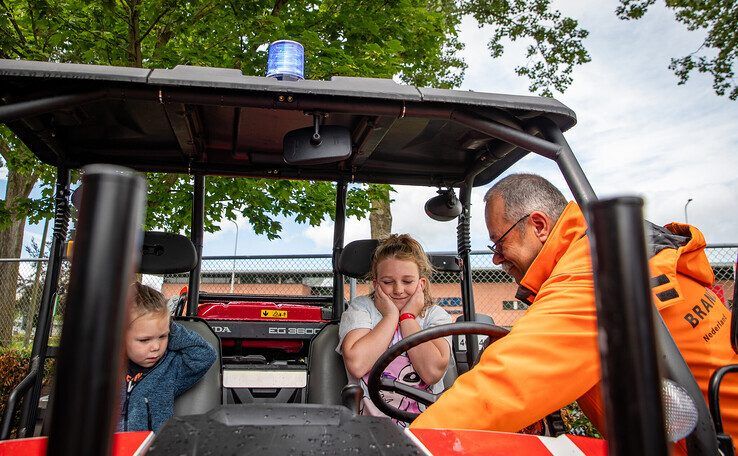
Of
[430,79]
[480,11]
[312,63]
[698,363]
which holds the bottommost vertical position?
[698,363]

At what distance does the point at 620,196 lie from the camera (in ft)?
1.48

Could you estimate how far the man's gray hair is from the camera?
2258mm

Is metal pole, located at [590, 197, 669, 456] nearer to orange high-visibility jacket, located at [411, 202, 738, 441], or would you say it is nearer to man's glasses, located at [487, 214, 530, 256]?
orange high-visibility jacket, located at [411, 202, 738, 441]

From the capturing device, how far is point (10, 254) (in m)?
11.3

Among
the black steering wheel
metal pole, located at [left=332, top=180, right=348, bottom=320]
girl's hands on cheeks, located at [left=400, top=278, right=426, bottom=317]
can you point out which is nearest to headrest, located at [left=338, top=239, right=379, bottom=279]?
metal pole, located at [left=332, top=180, right=348, bottom=320]

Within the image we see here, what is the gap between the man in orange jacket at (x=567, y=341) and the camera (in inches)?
53.9

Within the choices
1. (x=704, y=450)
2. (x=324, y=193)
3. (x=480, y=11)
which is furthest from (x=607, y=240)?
(x=480, y=11)

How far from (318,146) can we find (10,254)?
11624mm

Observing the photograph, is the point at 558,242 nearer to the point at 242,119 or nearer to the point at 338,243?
the point at 242,119

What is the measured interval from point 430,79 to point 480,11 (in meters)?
1.94

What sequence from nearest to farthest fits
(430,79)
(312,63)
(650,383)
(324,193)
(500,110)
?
(650,383) < (500,110) < (312,63) < (324,193) < (430,79)

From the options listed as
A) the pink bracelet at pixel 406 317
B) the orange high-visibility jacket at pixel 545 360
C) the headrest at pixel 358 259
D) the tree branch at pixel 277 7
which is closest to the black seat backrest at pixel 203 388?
the headrest at pixel 358 259

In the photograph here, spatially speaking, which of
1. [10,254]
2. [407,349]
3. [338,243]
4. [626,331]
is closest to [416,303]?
[338,243]

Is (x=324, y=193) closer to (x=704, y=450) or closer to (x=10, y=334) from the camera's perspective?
(x=704, y=450)
